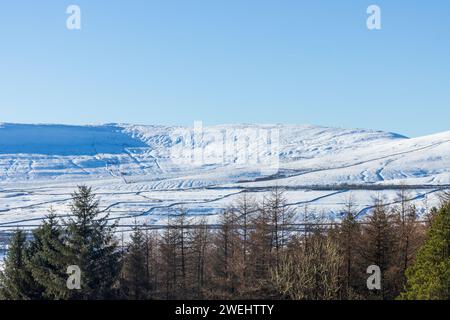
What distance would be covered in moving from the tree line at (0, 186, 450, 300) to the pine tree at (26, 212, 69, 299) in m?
0.04

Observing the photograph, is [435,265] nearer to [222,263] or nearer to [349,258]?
[349,258]

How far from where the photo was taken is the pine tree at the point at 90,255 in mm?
24453

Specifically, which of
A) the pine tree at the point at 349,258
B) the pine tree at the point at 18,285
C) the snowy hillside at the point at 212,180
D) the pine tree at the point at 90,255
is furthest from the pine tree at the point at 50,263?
the snowy hillside at the point at 212,180

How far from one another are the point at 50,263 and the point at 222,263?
324 inches

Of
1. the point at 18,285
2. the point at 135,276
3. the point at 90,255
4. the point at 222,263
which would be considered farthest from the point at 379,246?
the point at 18,285

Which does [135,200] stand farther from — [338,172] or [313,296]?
[313,296]

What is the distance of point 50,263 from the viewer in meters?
26.0

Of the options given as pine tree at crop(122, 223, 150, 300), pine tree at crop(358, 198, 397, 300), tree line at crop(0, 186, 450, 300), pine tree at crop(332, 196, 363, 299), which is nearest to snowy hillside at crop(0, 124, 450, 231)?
tree line at crop(0, 186, 450, 300)

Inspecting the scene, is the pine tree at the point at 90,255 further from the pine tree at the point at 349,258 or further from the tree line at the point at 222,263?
the pine tree at the point at 349,258

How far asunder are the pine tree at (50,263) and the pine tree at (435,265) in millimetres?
13945

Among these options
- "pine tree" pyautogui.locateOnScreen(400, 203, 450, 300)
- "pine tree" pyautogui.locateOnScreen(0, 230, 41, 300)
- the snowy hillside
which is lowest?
"pine tree" pyautogui.locateOnScreen(0, 230, 41, 300)

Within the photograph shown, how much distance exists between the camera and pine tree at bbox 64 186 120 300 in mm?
24453

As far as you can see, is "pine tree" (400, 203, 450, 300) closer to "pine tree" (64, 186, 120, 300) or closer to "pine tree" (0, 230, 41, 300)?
"pine tree" (64, 186, 120, 300)

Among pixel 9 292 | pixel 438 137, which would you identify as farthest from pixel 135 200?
pixel 438 137
